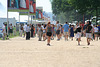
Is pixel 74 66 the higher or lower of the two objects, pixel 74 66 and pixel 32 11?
the lower

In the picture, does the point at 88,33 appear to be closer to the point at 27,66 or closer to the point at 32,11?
the point at 27,66

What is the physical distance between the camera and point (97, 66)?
9.45 m

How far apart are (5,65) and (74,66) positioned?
2066 mm

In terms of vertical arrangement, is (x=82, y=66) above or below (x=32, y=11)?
below

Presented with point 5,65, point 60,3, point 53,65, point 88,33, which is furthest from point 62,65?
point 60,3

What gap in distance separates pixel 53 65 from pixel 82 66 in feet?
2.84

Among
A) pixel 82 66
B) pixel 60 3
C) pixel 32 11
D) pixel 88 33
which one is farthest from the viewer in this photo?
pixel 60 3

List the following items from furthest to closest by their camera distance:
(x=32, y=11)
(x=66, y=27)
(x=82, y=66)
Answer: (x=32, y=11) → (x=66, y=27) → (x=82, y=66)

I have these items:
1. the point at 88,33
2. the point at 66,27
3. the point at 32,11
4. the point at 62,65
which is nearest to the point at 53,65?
the point at 62,65

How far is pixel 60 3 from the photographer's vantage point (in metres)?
87.8

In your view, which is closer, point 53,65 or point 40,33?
point 53,65

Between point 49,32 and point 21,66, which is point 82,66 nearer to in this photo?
point 21,66

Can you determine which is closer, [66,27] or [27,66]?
[27,66]

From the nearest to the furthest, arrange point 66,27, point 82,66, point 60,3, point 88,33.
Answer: point 82,66 → point 88,33 → point 66,27 → point 60,3
